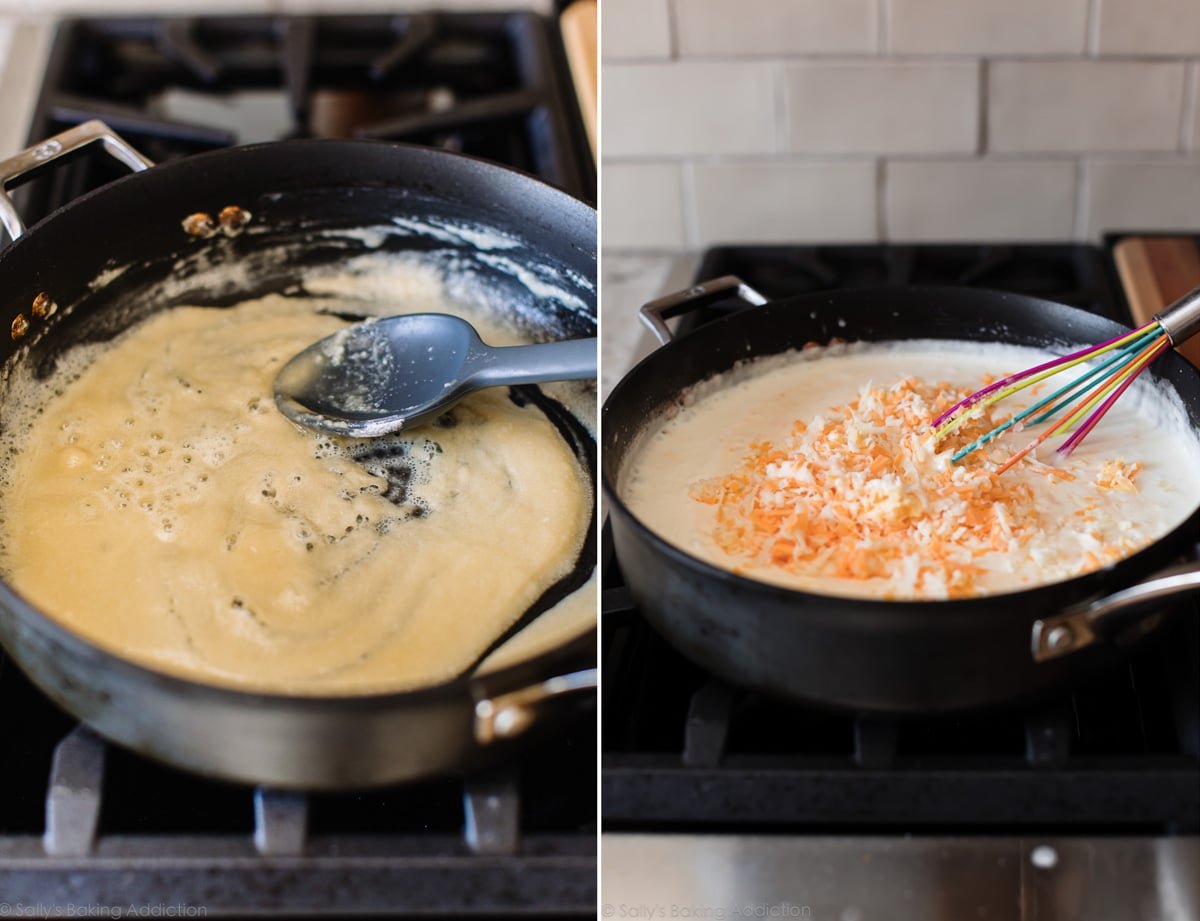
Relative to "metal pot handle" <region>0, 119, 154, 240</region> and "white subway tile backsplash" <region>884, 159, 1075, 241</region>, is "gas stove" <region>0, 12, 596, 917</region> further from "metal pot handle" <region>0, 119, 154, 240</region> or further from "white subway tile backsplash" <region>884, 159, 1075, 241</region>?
"white subway tile backsplash" <region>884, 159, 1075, 241</region>

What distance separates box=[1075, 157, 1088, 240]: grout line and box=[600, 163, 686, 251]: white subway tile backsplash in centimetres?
34

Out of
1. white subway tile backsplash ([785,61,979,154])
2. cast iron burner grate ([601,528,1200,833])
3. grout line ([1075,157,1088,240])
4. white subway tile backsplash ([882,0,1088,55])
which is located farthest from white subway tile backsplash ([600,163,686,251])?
cast iron burner grate ([601,528,1200,833])

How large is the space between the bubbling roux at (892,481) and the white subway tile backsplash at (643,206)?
0.37 meters

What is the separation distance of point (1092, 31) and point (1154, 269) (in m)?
0.20

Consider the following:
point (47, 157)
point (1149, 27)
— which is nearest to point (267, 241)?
point (47, 157)

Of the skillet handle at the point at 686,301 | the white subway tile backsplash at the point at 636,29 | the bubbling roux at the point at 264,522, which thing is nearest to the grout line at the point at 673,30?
the white subway tile backsplash at the point at 636,29

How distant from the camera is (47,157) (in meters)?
0.76

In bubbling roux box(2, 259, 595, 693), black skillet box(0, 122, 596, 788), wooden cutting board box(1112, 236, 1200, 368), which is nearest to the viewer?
bubbling roux box(2, 259, 595, 693)

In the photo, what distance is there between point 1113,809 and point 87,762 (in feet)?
1.52

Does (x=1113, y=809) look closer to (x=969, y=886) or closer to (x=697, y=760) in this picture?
(x=969, y=886)

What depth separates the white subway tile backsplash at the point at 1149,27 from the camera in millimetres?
972

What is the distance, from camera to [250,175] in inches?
32.4

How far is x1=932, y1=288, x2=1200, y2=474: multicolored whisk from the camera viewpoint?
0.66 m

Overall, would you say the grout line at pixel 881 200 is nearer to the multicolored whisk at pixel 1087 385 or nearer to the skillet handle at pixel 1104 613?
the multicolored whisk at pixel 1087 385
